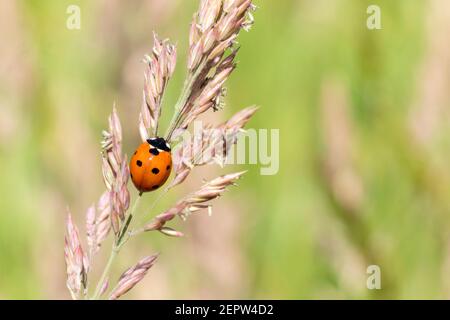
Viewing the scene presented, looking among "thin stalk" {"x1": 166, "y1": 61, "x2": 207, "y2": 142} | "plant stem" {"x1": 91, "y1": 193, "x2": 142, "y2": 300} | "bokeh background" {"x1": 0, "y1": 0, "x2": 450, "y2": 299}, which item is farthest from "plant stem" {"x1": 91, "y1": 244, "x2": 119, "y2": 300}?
"bokeh background" {"x1": 0, "y1": 0, "x2": 450, "y2": 299}

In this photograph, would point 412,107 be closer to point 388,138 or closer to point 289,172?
point 388,138

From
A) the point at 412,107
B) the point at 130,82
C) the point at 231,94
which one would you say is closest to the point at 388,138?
the point at 412,107

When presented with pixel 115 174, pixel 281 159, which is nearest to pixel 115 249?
pixel 115 174

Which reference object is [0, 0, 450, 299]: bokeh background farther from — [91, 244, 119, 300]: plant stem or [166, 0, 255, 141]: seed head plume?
[91, 244, 119, 300]: plant stem

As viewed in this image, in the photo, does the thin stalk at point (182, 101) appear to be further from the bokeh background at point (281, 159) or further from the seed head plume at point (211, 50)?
the bokeh background at point (281, 159)

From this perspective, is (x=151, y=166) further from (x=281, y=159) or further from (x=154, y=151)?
(x=281, y=159)

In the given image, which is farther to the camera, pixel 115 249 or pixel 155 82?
pixel 155 82
